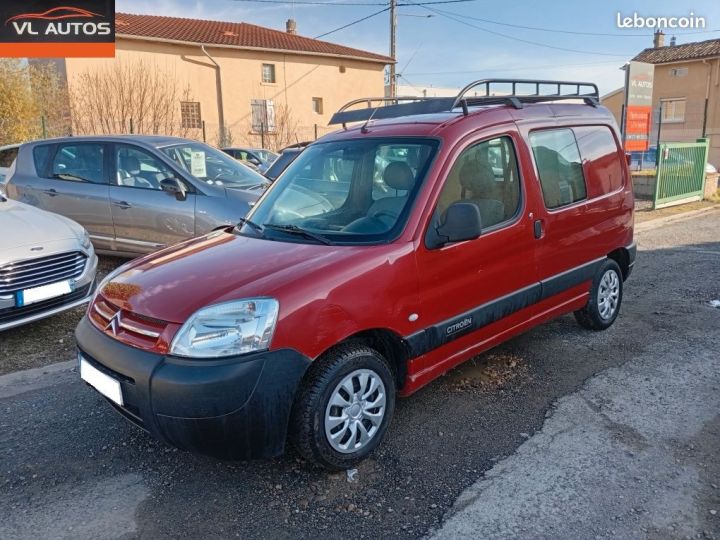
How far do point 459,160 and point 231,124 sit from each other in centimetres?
2830

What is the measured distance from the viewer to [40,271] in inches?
186

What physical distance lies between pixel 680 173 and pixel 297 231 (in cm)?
1289

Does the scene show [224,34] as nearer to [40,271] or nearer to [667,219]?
[667,219]

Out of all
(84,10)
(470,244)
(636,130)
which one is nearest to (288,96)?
(84,10)

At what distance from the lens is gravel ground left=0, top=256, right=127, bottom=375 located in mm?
4567

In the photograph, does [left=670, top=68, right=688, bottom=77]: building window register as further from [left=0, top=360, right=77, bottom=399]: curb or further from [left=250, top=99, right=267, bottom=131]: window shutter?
[left=0, top=360, right=77, bottom=399]: curb

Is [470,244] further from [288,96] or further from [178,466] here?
[288,96]

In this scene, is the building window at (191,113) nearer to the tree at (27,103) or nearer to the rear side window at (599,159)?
the tree at (27,103)

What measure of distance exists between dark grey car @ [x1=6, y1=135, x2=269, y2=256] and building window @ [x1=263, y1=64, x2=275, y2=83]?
82.7 ft

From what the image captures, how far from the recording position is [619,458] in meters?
3.07

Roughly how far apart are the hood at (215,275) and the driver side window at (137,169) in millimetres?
3619

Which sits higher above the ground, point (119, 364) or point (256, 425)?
point (119, 364)

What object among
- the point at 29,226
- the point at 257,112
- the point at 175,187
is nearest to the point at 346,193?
the point at 29,226

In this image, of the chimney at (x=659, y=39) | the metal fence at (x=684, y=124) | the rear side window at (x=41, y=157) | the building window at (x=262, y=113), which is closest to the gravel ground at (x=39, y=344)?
the rear side window at (x=41, y=157)
